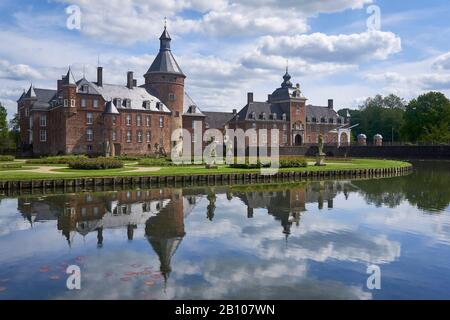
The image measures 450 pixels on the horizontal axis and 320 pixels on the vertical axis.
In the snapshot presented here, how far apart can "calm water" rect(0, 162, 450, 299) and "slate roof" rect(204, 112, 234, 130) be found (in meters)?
59.7

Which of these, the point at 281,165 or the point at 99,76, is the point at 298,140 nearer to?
the point at 99,76

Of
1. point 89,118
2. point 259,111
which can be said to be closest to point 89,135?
point 89,118

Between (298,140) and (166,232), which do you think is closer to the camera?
(166,232)

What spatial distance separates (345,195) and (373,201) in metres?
2.79

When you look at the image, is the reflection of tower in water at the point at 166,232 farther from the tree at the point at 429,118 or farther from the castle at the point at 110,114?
the tree at the point at 429,118

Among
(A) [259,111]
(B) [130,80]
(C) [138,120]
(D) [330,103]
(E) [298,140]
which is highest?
(B) [130,80]

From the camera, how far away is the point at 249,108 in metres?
86.1

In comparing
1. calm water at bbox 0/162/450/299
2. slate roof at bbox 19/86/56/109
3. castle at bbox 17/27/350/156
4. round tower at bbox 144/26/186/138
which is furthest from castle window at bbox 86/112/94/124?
calm water at bbox 0/162/450/299

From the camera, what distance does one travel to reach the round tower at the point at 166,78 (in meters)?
67.4

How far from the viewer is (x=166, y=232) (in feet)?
55.3

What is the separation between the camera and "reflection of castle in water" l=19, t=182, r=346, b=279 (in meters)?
16.7

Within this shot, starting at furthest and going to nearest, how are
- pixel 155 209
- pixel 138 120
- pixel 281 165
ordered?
pixel 138 120, pixel 281 165, pixel 155 209

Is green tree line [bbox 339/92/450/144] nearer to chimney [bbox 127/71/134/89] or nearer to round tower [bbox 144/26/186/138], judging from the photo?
round tower [bbox 144/26/186/138]

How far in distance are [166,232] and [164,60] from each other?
54.2 meters
